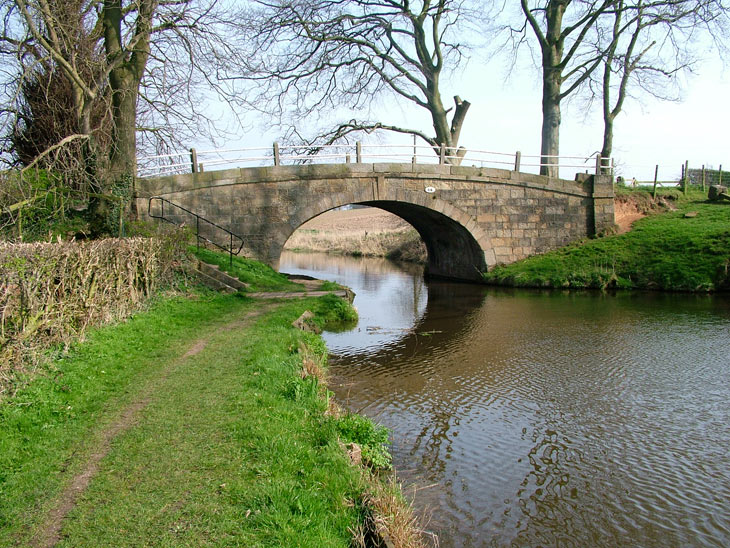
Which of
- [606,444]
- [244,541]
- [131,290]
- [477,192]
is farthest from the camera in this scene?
[477,192]

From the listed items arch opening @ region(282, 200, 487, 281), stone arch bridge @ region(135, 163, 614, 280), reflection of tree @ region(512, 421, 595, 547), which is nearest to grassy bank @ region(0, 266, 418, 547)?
reflection of tree @ region(512, 421, 595, 547)

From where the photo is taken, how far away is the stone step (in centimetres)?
1282

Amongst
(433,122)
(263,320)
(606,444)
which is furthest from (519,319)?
(433,122)

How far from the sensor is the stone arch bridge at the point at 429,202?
16.8 meters

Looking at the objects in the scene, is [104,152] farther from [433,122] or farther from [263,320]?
[433,122]

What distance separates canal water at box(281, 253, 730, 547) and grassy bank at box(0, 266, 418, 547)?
87 cm

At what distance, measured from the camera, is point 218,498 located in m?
3.79

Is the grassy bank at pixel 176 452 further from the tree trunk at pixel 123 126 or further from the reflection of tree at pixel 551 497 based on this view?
the tree trunk at pixel 123 126

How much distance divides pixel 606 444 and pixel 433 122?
19364 millimetres

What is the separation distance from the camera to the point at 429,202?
1836 centimetres

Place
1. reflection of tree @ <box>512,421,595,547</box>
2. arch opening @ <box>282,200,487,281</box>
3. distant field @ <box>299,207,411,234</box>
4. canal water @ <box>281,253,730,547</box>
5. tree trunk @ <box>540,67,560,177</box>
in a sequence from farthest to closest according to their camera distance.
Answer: distant field @ <box>299,207,411,234</box>, tree trunk @ <box>540,67,560,177</box>, arch opening @ <box>282,200,487,281</box>, canal water @ <box>281,253,730,547</box>, reflection of tree @ <box>512,421,595,547</box>

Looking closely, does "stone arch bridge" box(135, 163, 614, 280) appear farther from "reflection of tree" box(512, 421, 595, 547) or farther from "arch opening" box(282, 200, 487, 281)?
"reflection of tree" box(512, 421, 595, 547)

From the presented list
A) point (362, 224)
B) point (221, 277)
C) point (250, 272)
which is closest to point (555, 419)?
point (221, 277)

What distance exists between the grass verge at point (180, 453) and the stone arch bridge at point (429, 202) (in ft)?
32.0
